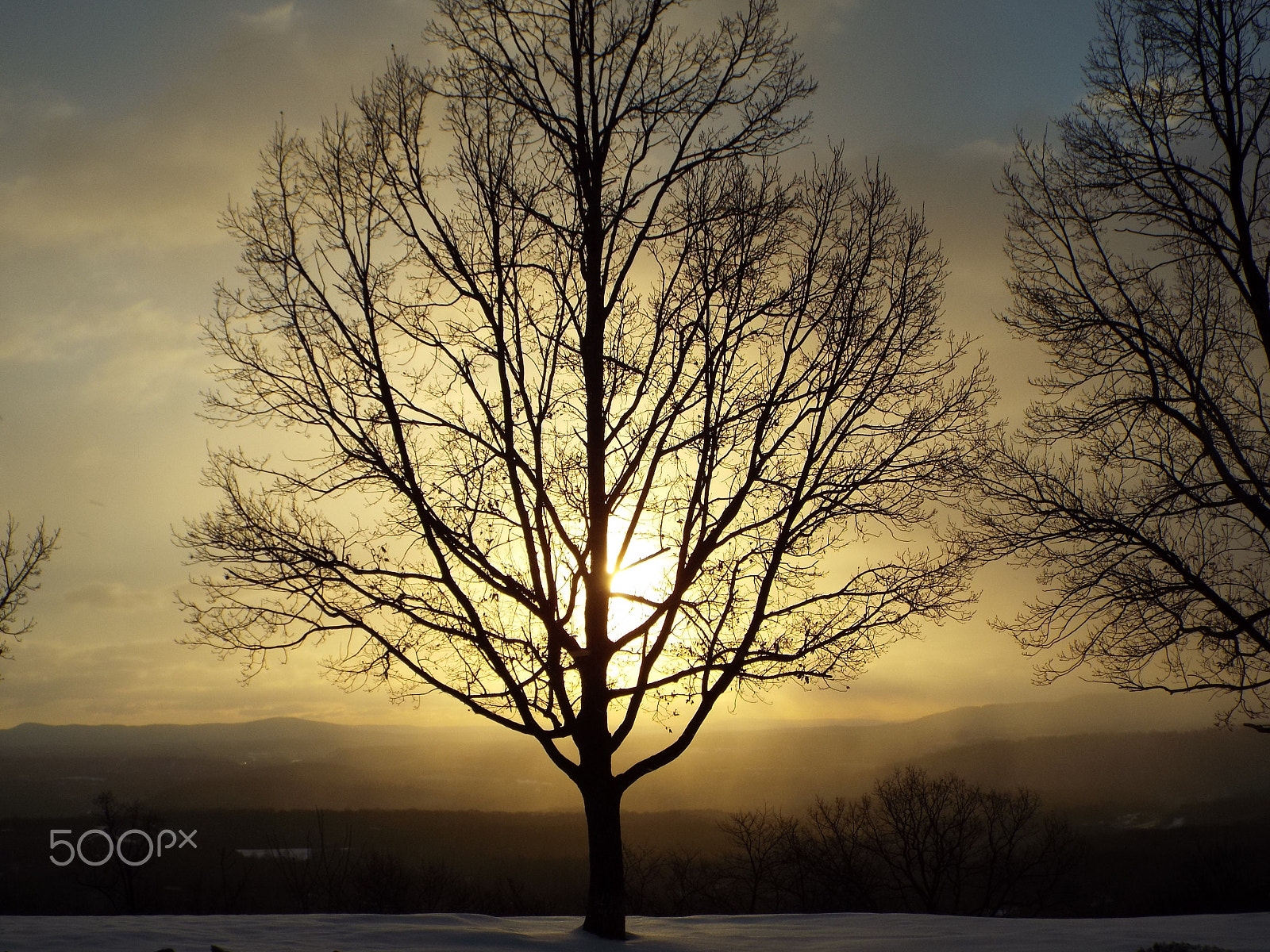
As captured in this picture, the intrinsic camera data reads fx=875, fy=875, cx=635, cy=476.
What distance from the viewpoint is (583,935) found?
30.4 ft

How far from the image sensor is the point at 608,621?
1023 centimetres

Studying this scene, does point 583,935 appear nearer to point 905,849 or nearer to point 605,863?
point 605,863

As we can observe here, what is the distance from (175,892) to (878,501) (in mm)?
Answer: 52503

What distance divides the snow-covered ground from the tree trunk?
0.26 meters

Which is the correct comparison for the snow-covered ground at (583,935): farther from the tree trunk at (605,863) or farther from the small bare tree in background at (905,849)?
the small bare tree in background at (905,849)

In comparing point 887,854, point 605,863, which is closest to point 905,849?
point 887,854

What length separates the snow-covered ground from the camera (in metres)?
7.96

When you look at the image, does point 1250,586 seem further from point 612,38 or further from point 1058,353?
point 612,38

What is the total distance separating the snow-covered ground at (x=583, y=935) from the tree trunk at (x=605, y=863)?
255 mm

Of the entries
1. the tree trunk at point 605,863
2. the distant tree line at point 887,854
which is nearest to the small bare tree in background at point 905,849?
the distant tree line at point 887,854

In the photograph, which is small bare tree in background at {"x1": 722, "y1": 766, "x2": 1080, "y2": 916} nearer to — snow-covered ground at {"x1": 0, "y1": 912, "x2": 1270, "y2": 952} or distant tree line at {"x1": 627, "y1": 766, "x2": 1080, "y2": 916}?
distant tree line at {"x1": 627, "y1": 766, "x2": 1080, "y2": 916}

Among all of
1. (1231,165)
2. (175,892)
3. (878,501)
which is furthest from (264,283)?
(175,892)

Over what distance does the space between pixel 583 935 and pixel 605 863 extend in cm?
73

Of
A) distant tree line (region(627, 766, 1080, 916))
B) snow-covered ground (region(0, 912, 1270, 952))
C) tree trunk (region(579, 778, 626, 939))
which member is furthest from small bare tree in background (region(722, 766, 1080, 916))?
tree trunk (region(579, 778, 626, 939))
